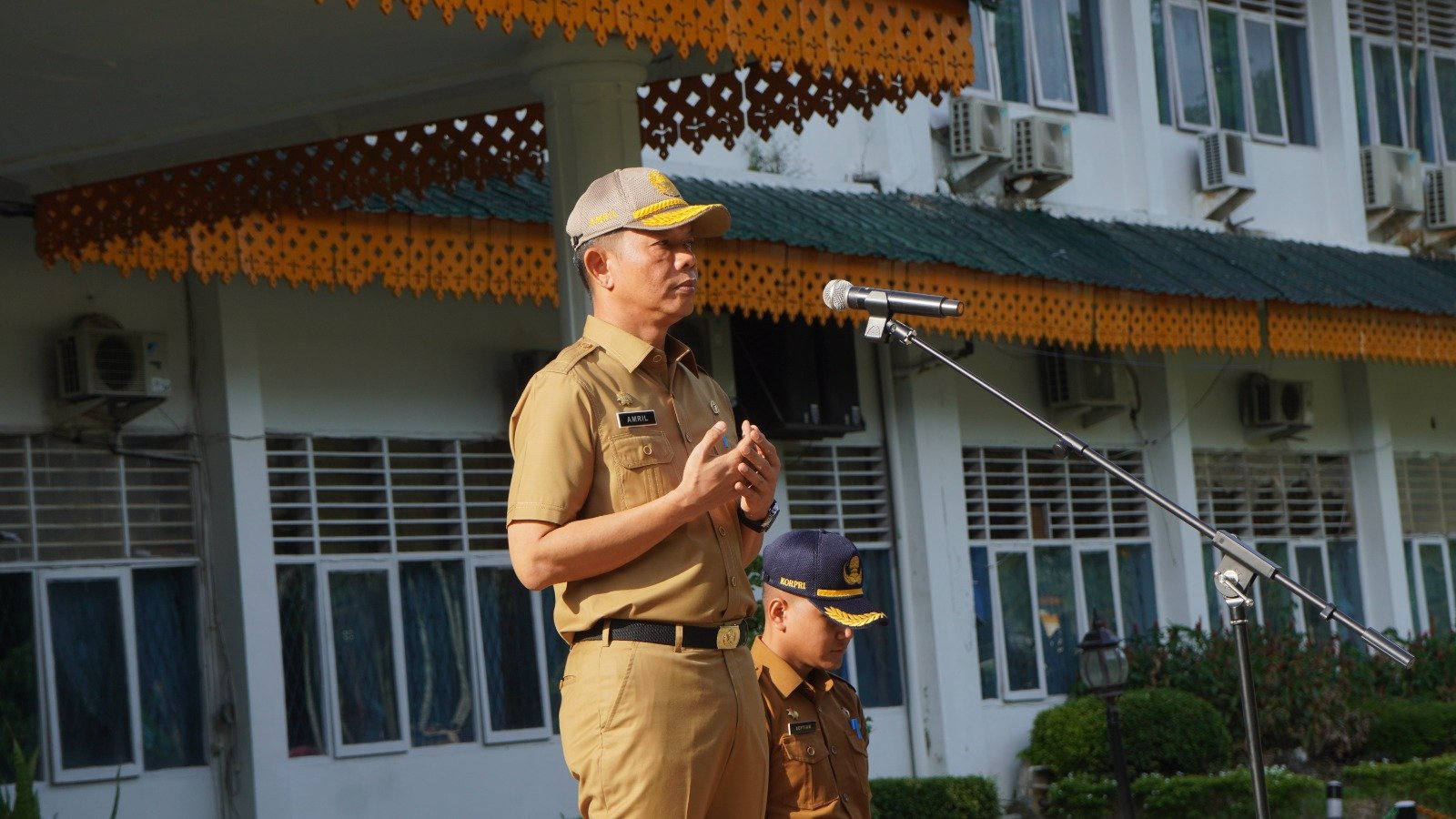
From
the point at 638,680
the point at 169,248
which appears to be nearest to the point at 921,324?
the point at 169,248

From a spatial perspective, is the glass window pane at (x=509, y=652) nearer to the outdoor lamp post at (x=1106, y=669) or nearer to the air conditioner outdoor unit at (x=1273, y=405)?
the outdoor lamp post at (x=1106, y=669)

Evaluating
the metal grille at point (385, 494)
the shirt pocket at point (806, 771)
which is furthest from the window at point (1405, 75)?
the shirt pocket at point (806, 771)

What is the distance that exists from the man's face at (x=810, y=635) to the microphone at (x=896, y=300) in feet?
2.43

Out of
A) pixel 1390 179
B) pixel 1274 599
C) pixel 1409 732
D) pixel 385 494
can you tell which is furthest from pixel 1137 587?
pixel 385 494

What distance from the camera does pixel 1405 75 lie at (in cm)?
1878

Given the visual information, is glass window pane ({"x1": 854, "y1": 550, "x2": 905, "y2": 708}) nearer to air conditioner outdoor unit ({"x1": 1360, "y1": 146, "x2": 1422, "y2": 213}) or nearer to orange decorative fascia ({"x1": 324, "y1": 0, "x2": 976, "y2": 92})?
orange decorative fascia ({"x1": 324, "y1": 0, "x2": 976, "y2": 92})

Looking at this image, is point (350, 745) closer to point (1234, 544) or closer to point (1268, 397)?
point (1234, 544)

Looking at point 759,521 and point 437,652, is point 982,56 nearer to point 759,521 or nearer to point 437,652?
point 437,652

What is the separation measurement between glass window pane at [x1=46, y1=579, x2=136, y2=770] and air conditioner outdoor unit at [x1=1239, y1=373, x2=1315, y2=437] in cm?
986

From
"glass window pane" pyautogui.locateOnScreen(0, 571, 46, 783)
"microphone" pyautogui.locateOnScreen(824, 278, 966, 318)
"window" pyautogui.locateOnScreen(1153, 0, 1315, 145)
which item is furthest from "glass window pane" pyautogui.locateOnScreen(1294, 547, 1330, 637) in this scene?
"microphone" pyautogui.locateOnScreen(824, 278, 966, 318)

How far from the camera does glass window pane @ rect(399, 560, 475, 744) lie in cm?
1102

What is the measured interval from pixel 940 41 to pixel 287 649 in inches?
189

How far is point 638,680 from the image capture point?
11.8 feet

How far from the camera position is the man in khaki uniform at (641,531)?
357 centimetres
